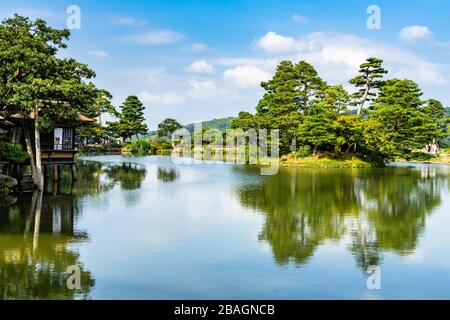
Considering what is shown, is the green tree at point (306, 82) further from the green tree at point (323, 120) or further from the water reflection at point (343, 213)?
the water reflection at point (343, 213)

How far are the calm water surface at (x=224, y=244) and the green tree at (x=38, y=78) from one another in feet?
14.4

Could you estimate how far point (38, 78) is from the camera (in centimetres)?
2377

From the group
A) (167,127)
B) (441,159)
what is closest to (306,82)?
(441,159)

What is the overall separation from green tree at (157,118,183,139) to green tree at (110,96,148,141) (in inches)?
396

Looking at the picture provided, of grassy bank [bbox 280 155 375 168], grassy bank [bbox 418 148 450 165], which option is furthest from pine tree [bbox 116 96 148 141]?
grassy bank [bbox 418 148 450 165]

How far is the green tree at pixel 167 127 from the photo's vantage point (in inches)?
3846

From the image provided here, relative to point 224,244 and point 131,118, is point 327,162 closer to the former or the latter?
point 224,244

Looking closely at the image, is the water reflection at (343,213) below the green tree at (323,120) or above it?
below

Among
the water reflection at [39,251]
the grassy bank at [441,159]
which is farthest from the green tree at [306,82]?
the water reflection at [39,251]

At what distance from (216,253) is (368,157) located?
4308cm

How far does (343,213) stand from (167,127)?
80.1 metres
